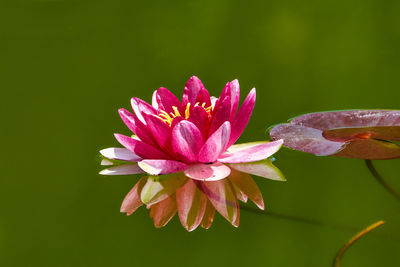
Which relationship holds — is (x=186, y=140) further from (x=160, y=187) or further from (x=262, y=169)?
(x=262, y=169)

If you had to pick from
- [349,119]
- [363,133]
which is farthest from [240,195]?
[349,119]

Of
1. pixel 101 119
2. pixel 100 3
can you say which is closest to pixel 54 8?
pixel 100 3

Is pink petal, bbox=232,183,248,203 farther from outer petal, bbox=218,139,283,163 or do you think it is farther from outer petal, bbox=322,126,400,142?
outer petal, bbox=322,126,400,142

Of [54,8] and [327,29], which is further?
[54,8]

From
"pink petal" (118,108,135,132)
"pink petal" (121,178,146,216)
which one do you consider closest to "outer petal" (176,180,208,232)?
"pink petal" (121,178,146,216)

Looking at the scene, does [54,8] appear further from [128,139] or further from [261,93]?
[128,139]

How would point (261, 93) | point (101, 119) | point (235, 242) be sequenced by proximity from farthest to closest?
point (261, 93) → point (101, 119) → point (235, 242)
